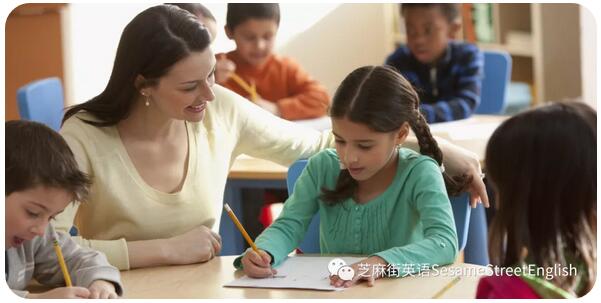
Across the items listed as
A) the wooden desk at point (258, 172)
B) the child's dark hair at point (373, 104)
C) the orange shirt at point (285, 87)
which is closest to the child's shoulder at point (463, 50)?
the orange shirt at point (285, 87)

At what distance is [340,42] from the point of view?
16.5ft

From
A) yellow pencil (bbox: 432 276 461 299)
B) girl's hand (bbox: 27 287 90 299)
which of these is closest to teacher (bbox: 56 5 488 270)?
girl's hand (bbox: 27 287 90 299)

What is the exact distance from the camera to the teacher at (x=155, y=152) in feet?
5.40

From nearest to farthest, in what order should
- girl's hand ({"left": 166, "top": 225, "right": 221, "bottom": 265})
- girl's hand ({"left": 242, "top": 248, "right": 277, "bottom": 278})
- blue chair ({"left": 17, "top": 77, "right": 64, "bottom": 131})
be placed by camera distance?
girl's hand ({"left": 242, "top": 248, "right": 277, "bottom": 278}), girl's hand ({"left": 166, "top": 225, "right": 221, "bottom": 265}), blue chair ({"left": 17, "top": 77, "right": 64, "bottom": 131})

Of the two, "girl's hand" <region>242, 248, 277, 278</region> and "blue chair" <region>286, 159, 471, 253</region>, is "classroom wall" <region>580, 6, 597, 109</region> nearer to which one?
"blue chair" <region>286, 159, 471, 253</region>

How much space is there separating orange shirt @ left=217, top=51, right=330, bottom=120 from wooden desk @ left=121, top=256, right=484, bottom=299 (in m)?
1.77

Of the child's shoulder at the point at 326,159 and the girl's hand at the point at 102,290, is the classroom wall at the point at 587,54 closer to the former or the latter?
the child's shoulder at the point at 326,159

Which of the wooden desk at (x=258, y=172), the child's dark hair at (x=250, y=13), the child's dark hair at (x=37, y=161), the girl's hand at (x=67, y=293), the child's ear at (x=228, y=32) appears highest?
the child's dark hair at (x=37, y=161)

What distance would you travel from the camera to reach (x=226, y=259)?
1658 millimetres

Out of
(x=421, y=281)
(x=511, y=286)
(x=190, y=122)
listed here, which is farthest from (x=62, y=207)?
(x=511, y=286)

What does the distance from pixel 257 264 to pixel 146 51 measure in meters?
0.41

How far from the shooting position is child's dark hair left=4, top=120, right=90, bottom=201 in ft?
4.59

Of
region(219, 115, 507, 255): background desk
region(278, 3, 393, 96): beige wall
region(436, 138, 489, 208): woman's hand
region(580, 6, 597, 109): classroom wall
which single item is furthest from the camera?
region(278, 3, 393, 96): beige wall
